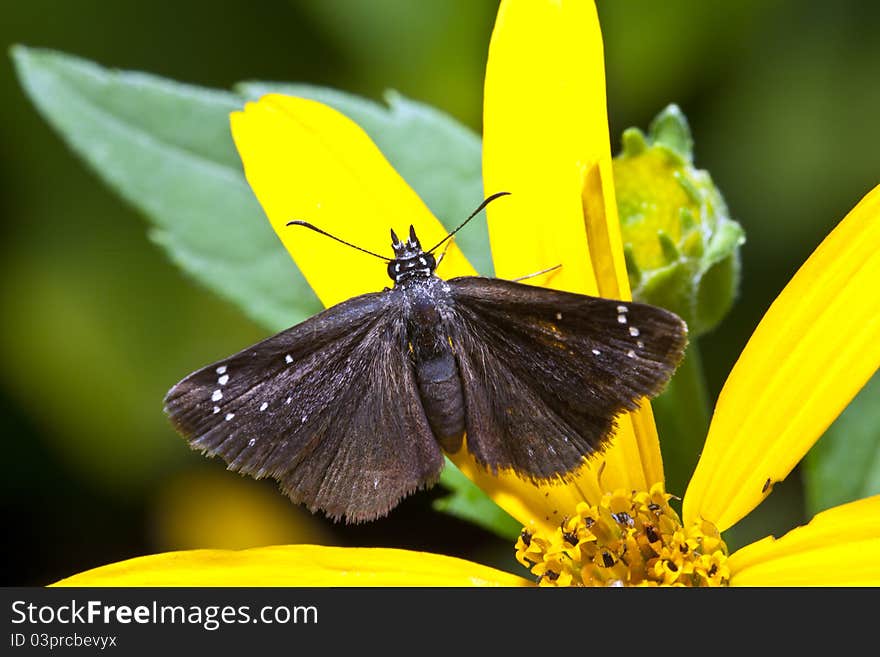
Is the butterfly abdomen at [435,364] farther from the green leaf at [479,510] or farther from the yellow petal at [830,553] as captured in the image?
the yellow petal at [830,553]

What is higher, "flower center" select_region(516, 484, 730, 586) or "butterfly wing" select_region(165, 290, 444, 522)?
"butterfly wing" select_region(165, 290, 444, 522)

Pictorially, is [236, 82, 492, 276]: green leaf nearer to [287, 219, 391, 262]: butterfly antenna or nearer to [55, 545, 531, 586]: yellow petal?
[287, 219, 391, 262]: butterfly antenna

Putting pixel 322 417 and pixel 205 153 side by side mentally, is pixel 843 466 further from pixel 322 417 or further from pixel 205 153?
pixel 205 153

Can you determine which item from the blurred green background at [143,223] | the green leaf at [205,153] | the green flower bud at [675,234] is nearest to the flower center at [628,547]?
the green flower bud at [675,234]

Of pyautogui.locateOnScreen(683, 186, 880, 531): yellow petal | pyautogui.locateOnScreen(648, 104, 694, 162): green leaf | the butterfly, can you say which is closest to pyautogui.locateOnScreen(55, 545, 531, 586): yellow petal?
the butterfly

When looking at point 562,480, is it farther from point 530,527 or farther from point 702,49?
point 702,49

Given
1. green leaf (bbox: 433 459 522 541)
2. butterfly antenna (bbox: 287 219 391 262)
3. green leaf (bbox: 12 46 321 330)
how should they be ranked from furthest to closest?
green leaf (bbox: 12 46 321 330) → green leaf (bbox: 433 459 522 541) → butterfly antenna (bbox: 287 219 391 262)

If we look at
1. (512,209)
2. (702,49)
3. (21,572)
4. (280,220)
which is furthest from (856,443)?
(21,572)
